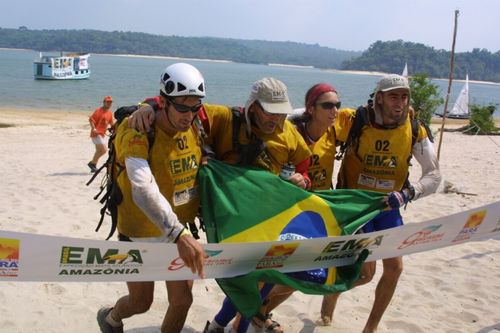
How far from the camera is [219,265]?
3.70 meters

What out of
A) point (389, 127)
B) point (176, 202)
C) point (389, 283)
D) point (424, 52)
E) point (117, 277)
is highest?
point (424, 52)

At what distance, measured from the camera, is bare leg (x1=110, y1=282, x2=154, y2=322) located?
3.99 metres

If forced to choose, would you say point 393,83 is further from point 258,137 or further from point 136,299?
point 136,299

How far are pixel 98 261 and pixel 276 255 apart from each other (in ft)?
4.44

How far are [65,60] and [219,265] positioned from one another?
6961cm

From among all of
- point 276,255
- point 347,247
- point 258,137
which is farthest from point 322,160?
point 276,255

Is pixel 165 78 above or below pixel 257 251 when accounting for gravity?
above

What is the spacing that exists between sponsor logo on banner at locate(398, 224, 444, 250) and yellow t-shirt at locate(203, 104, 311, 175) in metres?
1.33

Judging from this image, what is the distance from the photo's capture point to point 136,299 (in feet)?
13.3

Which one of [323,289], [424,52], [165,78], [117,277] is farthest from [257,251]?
[424,52]

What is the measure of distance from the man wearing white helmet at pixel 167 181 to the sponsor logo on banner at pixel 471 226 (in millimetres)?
2690

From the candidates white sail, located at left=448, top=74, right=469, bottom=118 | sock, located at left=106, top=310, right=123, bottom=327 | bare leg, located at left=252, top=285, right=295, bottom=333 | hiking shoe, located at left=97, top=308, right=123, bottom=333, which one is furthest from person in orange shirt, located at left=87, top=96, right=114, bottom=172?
white sail, located at left=448, top=74, right=469, bottom=118

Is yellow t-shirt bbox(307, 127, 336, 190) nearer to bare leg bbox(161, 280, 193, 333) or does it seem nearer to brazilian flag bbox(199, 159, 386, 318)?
brazilian flag bbox(199, 159, 386, 318)

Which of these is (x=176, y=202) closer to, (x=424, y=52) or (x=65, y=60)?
(x=65, y=60)
